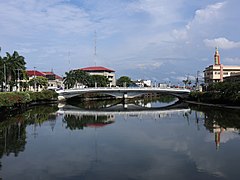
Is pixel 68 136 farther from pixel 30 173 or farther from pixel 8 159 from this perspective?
pixel 30 173

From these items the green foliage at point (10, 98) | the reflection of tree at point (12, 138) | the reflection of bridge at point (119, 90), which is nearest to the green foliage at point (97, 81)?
the reflection of bridge at point (119, 90)

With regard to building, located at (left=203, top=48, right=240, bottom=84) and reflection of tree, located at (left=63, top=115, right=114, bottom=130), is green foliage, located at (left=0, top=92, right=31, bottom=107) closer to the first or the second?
reflection of tree, located at (left=63, top=115, right=114, bottom=130)

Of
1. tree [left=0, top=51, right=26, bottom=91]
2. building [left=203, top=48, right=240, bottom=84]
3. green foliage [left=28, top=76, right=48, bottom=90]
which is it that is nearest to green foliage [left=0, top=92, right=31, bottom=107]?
tree [left=0, top=51, right=26, bottom=91]

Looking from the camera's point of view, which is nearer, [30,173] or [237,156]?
[30,173]

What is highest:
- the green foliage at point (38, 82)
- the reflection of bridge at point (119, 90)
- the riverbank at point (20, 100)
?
the green foliage at point (38, 82)

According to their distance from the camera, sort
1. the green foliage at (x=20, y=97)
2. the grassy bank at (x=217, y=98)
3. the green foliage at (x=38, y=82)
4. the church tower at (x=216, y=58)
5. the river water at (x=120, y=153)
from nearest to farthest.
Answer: the river water at (x=120, y=153) → the green foliage at (x=20, y=97) → the grassy bank at (x=217, y=98) → the green foliage at (x=38, y=82) → the church tower at (x=216, y=58)

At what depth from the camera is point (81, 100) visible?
67.3m

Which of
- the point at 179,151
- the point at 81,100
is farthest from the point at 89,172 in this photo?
the point at 81,100

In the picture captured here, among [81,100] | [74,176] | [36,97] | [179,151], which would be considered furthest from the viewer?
[81,100]

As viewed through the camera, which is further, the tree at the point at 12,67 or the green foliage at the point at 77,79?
the green foliage at the point at 77,79

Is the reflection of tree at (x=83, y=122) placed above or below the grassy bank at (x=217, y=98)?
below

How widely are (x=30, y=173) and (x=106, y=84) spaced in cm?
6935

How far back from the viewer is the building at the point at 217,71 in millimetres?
78912

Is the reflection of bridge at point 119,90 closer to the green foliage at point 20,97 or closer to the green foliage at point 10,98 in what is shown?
the green foliage at point 20,97
